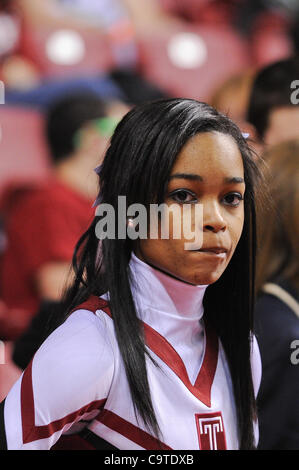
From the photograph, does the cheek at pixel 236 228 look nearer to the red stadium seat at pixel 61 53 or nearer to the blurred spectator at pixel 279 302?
the blurred spectator at pixel 279 302

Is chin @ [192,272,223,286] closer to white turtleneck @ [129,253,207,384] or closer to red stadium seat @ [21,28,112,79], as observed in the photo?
white turtleneck @ [129,253,207,384]

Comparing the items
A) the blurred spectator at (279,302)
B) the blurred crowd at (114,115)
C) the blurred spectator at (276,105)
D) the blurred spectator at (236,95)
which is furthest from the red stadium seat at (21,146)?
the blurred spectator at (279,302)

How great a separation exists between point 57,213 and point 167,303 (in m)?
1.54

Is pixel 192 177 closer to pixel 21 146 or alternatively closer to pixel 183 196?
pixel 183 196

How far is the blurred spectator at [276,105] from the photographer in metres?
2.22

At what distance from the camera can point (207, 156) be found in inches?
41.3

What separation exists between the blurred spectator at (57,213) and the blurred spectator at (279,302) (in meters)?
0.86

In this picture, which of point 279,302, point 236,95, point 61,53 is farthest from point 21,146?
point 279,302

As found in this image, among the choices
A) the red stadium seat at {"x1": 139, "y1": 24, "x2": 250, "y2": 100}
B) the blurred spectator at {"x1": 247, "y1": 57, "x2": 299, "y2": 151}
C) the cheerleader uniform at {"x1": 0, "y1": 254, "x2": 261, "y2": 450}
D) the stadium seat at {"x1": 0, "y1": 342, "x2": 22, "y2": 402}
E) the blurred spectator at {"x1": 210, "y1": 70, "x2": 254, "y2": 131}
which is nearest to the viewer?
the cheerleader uniform at {"x1": 0, "y1": 254, "x2": 261, "y2": 450}

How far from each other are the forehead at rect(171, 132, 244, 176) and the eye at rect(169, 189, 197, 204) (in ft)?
0.09

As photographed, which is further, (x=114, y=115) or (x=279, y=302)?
(x=114, y=115)

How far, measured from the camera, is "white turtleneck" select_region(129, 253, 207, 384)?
1107 mm

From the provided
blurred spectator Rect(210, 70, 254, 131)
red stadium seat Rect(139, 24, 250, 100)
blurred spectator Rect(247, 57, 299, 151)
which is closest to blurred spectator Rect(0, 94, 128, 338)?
blurred spectator Rect(210, 70, 254, 131)
